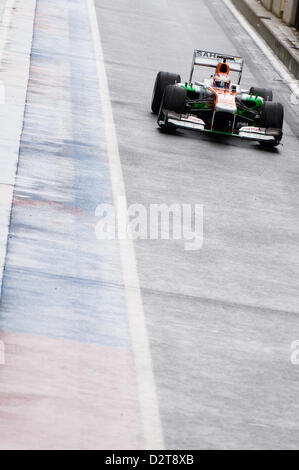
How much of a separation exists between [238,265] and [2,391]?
3779 mm

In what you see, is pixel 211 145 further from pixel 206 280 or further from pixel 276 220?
pixel 206 280

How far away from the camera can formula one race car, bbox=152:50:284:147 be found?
14.7 meters

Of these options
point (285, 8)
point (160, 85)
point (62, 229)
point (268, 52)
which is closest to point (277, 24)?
point (285, 8)

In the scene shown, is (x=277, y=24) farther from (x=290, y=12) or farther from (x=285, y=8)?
(x=285, y=8)

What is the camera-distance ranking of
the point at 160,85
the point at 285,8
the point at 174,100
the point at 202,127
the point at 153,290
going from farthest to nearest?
the point at 285,8 < the point at 160,85 < the point at 174,100 < the point at 202,127 < the point at 153,290

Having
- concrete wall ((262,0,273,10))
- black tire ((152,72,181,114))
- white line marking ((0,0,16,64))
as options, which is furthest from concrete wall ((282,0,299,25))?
black tire ((152,72,181,114))

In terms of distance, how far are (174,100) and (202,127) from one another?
0.58 m

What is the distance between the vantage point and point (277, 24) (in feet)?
96.9

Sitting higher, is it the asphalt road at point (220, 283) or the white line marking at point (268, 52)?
the asphalt road at point (220, 283)

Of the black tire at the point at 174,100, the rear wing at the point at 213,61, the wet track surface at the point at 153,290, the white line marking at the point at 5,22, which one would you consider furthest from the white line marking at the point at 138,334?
the white line marking at the point at 5,22

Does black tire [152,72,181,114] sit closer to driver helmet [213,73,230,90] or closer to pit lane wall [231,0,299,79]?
driver helmet [213,73,230,90]

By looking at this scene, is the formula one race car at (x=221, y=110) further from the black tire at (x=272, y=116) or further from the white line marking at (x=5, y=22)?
the white line marking at (x=5, y=22)

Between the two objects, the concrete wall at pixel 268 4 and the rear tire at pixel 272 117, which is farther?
the concrete wall at pixel 268 4

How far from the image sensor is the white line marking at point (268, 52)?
72.5 feet
